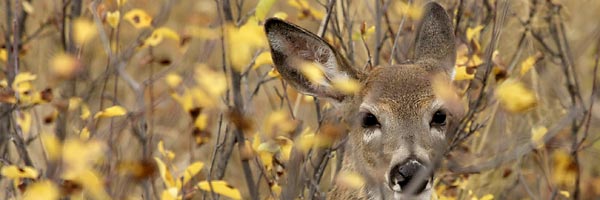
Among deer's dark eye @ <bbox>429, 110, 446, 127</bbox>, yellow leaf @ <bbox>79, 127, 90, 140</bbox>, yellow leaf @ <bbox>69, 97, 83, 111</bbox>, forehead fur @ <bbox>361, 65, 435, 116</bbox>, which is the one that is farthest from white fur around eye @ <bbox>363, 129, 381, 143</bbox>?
yellow leaf @ <bbox>69, 97, 83, 111</bbox>

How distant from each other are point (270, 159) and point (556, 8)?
2.96 metres

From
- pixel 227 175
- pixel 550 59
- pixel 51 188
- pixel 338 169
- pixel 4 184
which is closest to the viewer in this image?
pixel 51 188

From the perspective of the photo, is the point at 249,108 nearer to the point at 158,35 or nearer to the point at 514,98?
the point at 158,35

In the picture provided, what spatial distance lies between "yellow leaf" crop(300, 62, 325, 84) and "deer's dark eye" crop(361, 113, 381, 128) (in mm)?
320

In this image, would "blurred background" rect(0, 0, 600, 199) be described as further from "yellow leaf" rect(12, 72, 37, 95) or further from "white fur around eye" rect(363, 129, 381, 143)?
"white fur around eye" rect(363, 129, 381, 143)

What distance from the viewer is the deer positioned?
660 cm

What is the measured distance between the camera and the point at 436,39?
7.64 meters

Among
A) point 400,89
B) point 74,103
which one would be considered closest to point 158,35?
point 74,103

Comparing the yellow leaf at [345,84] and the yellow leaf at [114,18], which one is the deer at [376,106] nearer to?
the yellow leaf at [345,84]

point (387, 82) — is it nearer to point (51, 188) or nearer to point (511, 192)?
point (51, 188)

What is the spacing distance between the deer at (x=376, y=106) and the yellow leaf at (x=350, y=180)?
0.11 ft

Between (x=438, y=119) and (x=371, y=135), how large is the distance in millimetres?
359

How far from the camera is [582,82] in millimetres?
10492

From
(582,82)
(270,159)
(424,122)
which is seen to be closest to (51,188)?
(270,159)
